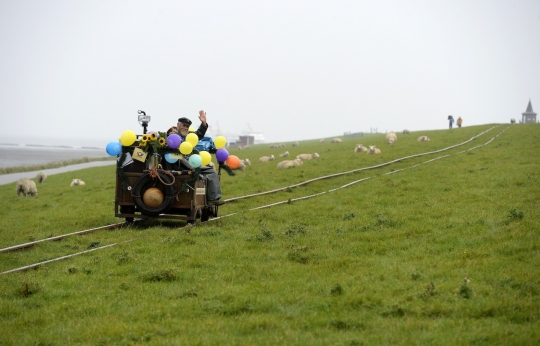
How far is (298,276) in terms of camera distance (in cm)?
996

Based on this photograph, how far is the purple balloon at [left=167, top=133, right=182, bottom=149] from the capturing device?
48.8 feet

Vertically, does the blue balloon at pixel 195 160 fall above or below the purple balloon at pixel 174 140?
below

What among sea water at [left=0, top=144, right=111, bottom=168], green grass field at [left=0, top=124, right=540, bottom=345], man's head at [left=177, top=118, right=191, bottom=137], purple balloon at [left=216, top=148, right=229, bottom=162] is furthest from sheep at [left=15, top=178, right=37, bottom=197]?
sea water at [left=0, top=144, right=111, bottom=168]

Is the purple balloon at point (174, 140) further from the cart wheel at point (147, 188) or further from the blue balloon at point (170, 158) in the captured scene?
the cart wheel at point (147, 188)

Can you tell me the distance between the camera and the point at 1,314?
8.59m

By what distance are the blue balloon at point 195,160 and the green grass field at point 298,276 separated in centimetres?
152

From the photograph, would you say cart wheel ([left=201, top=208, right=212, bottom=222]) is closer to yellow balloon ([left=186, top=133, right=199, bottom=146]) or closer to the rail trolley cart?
the rail trolley cart

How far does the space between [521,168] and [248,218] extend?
12.0 meters

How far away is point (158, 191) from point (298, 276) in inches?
236

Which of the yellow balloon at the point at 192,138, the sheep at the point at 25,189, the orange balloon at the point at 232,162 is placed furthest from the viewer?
the sheep at the point at 25,189

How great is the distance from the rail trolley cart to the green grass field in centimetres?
47

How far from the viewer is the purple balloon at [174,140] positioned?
1486 cm

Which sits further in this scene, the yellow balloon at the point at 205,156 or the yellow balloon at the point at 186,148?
the yellow balloon at the point at 205,156

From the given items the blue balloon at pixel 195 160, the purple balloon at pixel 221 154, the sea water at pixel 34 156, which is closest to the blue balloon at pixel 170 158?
the blue balloon at pixel 195 160
